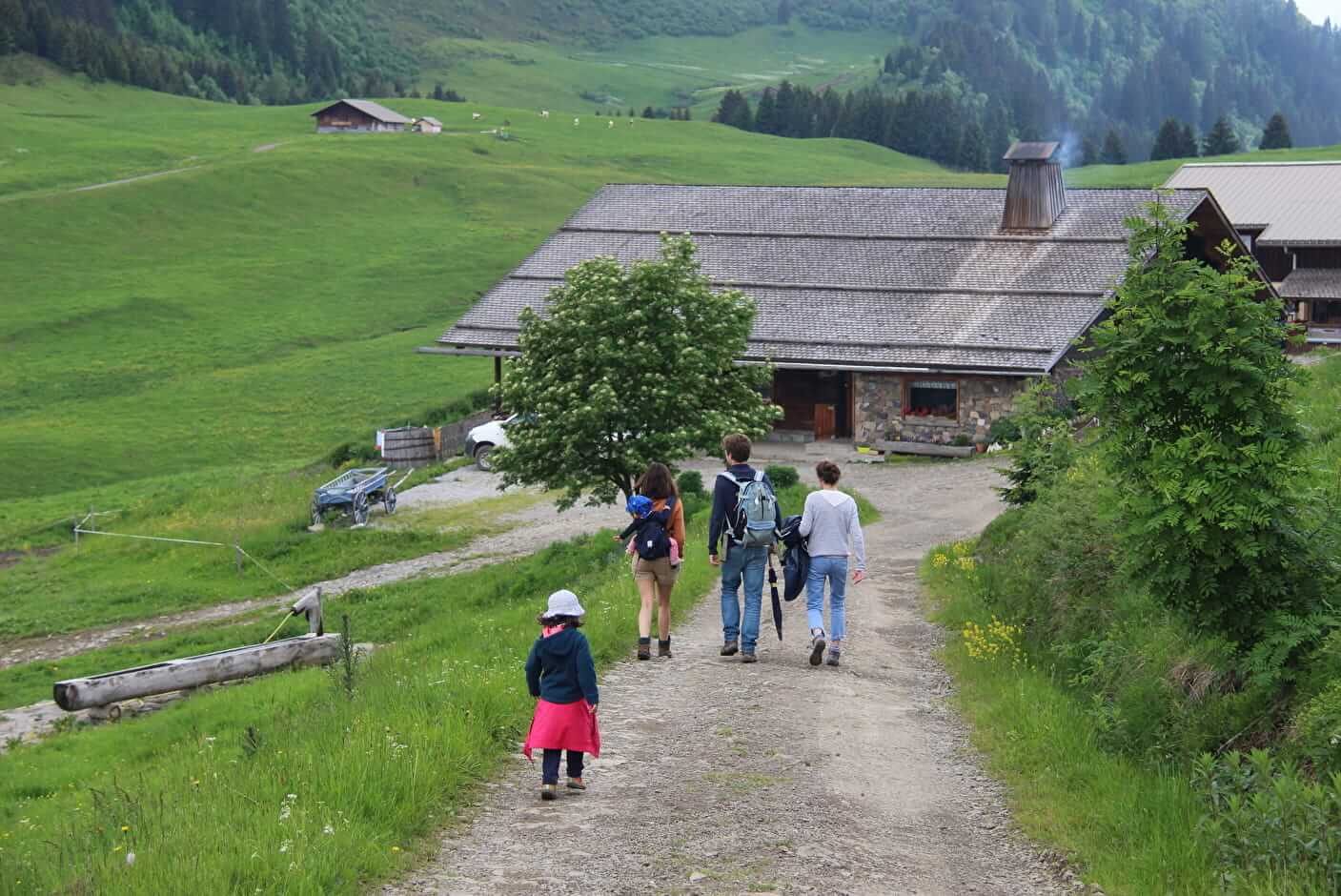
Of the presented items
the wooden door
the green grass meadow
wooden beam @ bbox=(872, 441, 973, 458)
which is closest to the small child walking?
the green grass meadow

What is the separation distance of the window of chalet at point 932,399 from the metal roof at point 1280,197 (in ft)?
64.3

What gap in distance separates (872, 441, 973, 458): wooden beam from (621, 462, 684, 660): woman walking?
2506 cm

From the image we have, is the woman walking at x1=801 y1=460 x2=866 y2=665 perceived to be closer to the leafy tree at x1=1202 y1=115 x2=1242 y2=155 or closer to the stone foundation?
the stone foundation

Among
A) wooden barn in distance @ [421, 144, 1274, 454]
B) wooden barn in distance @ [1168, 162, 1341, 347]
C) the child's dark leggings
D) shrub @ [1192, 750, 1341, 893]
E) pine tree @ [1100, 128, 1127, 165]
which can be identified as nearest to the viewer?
shrub @ [1192, 750, 1341, 893]

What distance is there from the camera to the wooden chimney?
138 feet

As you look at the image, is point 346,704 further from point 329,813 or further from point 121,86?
point 121,86

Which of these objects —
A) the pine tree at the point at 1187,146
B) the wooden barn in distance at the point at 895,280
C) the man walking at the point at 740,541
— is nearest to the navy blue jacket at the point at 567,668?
the man walking at the point at 740,541

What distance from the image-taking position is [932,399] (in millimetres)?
38938

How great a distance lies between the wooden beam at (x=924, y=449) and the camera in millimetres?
37719

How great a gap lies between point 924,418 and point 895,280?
204 inches

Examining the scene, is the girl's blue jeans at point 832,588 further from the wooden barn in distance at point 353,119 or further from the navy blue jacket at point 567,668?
the wooden barn in distance at point 353,119

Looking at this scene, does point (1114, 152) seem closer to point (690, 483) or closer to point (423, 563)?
point (690, 483)

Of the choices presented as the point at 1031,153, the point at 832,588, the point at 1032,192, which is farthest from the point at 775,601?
the point at 1031,153

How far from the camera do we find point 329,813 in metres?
8.34
